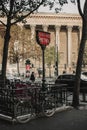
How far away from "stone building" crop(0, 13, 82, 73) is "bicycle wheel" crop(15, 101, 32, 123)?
97837mm

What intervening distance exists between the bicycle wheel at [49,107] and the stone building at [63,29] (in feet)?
316

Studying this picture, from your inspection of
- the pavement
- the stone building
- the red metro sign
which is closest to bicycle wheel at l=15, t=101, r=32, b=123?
the pavement

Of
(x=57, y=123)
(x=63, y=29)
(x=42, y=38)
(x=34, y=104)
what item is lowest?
(x=57, y=123)

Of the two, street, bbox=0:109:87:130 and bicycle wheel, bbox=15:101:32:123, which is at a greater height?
bicycle wheel, bbox=15:101:32:123

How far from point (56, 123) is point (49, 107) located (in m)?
1.79

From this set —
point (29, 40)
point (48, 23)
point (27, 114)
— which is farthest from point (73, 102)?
point (48, 23)

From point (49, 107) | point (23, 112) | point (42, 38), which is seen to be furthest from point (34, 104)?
point (42, 38)

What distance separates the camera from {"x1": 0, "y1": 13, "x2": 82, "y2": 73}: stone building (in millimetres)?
114125

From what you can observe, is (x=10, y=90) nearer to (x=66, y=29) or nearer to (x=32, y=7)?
(x=32, y=7)

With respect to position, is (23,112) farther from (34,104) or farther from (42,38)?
(42,38)

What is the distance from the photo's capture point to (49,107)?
14492 mm

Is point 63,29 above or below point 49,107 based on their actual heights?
above

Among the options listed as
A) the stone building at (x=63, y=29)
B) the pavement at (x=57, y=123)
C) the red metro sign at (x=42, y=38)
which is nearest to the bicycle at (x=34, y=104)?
the pavement at (x=57, y=123)

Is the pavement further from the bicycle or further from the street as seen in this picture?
the bicycle
